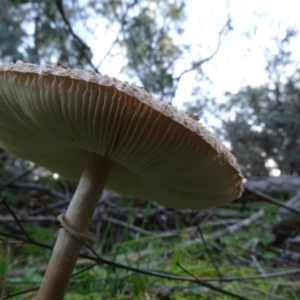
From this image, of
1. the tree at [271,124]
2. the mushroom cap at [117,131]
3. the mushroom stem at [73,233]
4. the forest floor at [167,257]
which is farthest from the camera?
the tree at [271,124]

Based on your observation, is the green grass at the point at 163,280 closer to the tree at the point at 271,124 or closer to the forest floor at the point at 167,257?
the forest floor at the point at 167,257

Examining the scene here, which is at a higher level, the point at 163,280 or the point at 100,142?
the point at 100,142

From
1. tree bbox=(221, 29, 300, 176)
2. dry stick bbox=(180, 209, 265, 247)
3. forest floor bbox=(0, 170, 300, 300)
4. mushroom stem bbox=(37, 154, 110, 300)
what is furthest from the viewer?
tree bbox=(221, 29, 300, 176)

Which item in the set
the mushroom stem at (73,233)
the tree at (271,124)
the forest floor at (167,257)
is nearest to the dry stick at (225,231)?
the forest floor at (167,257)

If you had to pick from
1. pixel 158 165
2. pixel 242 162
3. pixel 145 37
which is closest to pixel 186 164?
pixel 158 165

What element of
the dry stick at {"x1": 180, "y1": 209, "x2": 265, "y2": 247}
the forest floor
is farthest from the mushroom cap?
the dry stick at {"x1": 180, "y1": 209, "x2": 265, "y2": 247}

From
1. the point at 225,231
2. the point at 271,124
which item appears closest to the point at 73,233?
the point at 225,231

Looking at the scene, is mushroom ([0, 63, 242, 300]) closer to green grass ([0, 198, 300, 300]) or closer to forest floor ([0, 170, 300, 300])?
forest floor ([0, 170, 300, 300])

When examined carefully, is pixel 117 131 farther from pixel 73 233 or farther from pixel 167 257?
pixel 167 257
